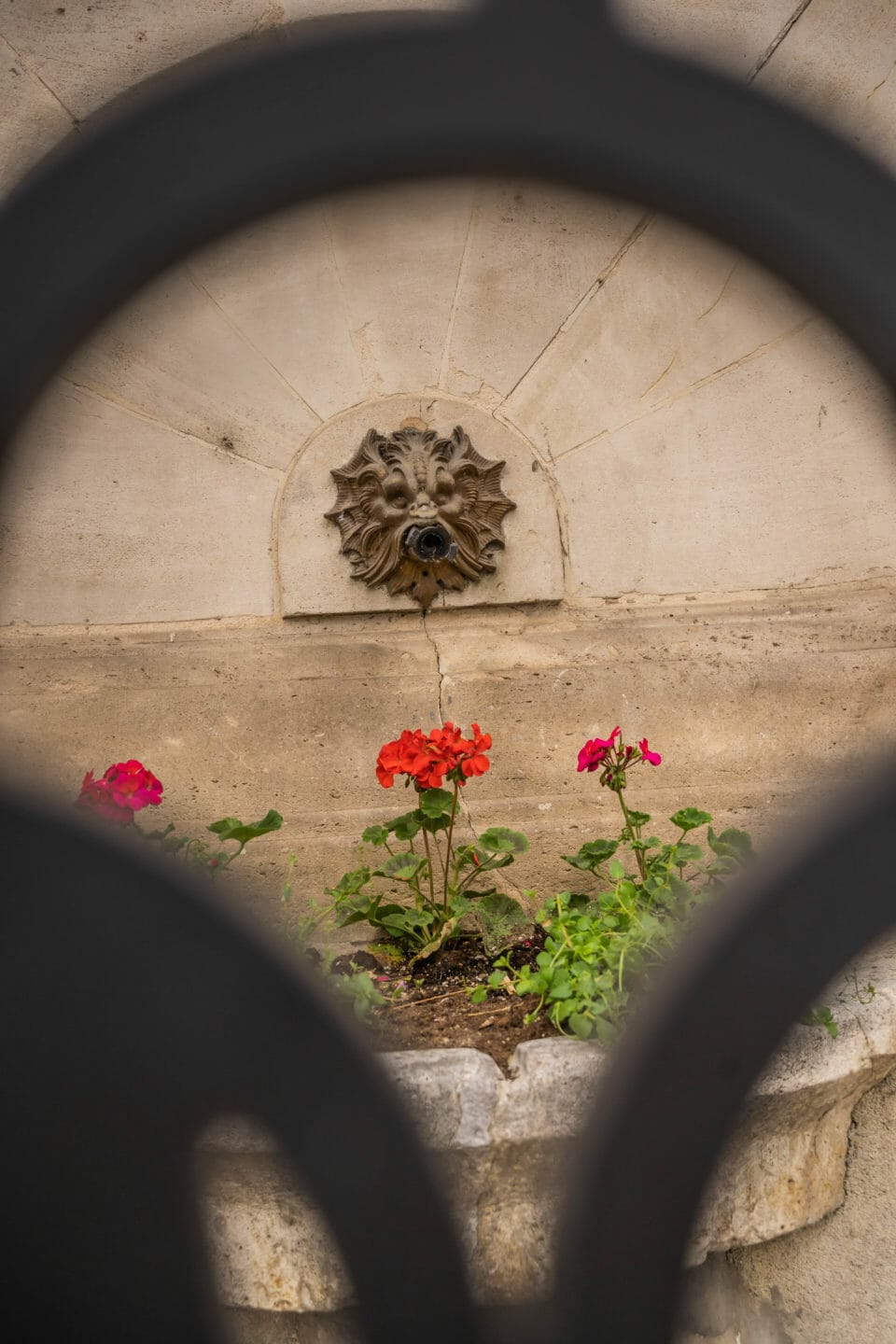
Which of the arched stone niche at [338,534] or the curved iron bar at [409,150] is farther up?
the arched stone niche at [338,534]

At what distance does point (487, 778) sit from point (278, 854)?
0.43 metres

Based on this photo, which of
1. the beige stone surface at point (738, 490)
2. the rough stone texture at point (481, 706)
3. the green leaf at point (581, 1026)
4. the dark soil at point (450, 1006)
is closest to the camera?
the green leaf at point (581, 1026)

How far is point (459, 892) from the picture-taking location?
175 centimetres

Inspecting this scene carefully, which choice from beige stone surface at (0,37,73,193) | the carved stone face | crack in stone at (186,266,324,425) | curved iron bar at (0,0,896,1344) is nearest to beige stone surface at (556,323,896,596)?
the carved stone face

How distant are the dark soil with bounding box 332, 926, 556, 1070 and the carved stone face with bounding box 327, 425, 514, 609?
741 millimetres

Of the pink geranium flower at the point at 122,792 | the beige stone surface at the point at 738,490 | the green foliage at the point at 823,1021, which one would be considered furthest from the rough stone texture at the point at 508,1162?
the beige stone surface at the point at 738,490

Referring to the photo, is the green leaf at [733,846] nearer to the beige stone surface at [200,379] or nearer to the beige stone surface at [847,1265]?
the beige stone surface at [847,1265]

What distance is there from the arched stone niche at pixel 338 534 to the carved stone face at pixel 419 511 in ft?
0.08

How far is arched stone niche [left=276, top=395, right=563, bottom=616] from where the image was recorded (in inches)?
84.1

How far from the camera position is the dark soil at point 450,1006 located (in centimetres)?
146

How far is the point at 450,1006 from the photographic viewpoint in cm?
157

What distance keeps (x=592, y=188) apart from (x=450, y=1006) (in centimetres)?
133

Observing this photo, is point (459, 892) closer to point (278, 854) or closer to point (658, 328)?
point (278, 854)

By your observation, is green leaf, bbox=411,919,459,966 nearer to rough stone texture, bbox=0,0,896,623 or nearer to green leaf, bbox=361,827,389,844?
green leaf, bbox=361,827,389,844
